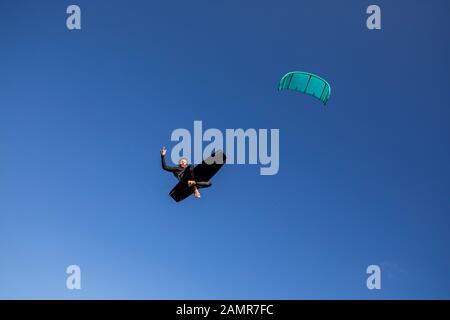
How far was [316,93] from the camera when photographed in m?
19.0

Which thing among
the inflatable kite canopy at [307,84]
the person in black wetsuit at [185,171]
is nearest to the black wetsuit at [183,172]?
the person in black wetsuit at [185,171]

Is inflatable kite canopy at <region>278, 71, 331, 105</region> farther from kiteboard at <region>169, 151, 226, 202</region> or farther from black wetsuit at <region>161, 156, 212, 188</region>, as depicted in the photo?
black wetsuit at <region>161, 156, 212, 188</region>

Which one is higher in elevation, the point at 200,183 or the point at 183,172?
the point at 183,172

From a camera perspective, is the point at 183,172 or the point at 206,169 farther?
the point at 183,172

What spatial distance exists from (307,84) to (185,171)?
5.95 m

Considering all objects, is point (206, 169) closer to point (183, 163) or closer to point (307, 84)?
point (183, 163)

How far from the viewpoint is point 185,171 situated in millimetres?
→ 15547

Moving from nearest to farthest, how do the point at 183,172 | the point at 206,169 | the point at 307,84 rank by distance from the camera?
the point at 206,169, the point at 183,172, the point at 307,84

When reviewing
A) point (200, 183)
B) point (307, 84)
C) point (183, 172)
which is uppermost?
point (307, 84)

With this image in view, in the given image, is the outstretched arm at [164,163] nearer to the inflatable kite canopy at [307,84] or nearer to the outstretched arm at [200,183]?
the outstretched arm at [200,183]

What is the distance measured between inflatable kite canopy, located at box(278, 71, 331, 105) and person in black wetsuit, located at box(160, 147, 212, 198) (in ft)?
15.6

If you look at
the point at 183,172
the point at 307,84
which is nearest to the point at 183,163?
the point at 183,172

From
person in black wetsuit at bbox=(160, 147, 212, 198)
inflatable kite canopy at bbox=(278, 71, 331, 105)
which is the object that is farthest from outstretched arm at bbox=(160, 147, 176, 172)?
inflatable kite canopy at bbox=(278, 71, 331, 105)
